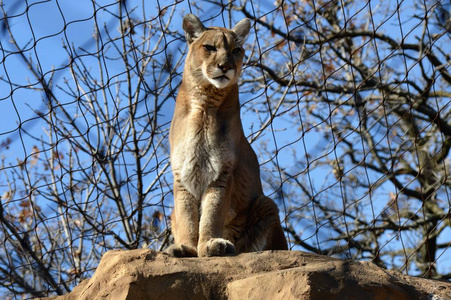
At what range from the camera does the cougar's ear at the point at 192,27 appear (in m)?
5.53

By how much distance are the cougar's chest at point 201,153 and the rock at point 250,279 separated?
0.96m

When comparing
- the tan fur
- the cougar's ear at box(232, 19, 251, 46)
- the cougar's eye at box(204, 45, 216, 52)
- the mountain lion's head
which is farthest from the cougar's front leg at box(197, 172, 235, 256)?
the cougar's ear at box(232, 19, 251, 46)

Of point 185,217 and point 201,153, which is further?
point 201,153

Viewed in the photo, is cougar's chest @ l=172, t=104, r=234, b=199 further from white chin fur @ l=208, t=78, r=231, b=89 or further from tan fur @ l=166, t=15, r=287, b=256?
white chin fur @ l=208, t=78, r=231, b=89

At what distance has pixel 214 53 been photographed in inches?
207

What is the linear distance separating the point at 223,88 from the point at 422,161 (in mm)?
4214

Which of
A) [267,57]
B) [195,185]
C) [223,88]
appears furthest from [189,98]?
[267,57]

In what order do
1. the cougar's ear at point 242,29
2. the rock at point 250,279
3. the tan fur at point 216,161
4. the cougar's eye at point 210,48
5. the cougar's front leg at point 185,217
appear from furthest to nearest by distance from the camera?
the cougar's ear at point 242,29, the cougar's eye at point 210,48, the tan fur at point 216,161, the cougar's front leg at point 185,217, the rock at point 250,279

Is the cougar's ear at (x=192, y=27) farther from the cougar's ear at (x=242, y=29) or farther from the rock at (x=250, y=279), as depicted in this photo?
the rock at (x=250, y=279)

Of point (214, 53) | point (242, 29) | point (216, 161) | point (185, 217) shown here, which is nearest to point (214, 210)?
point (185, 217)

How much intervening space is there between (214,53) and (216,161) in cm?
74

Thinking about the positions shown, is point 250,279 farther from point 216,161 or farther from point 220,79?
point 220,79

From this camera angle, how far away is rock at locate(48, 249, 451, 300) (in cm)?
367

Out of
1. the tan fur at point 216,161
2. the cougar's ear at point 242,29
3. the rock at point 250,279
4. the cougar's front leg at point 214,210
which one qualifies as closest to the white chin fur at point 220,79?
the tan fur at point 216,161
